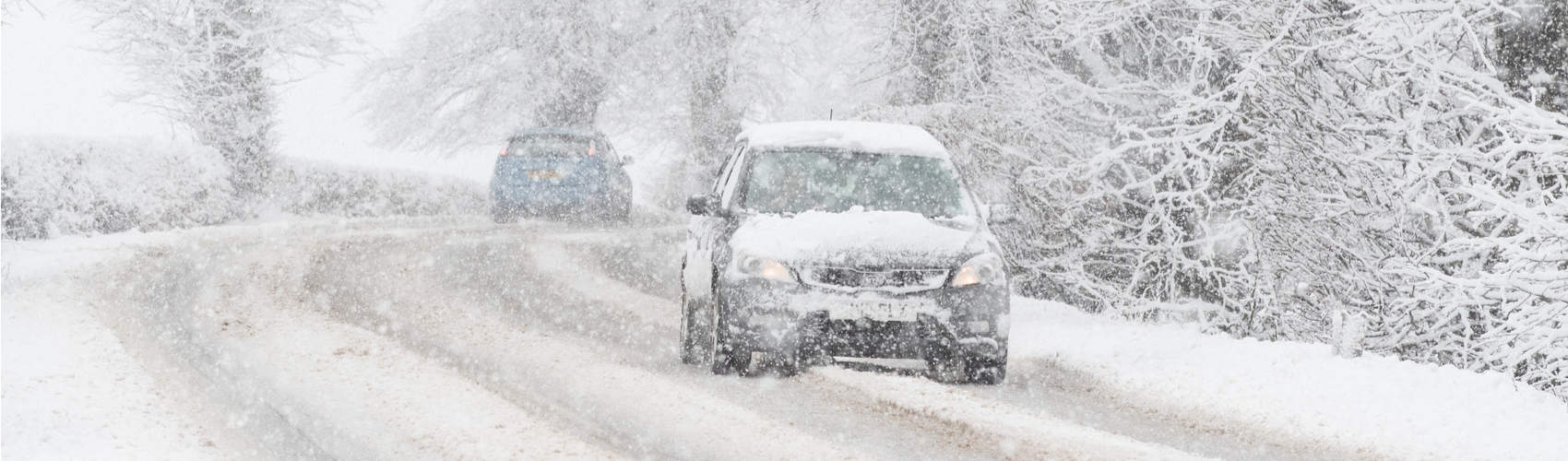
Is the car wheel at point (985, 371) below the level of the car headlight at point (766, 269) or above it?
below

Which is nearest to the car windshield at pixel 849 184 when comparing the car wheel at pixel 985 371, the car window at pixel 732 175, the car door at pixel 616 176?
the car window at pixel 732 175

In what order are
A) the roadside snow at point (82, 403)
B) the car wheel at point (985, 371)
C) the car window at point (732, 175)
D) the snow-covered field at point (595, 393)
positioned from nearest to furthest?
the roadside snow at point (82, 403)
the snow-covered field at point (595, 393)
the car wheel at point (985, 371)
the car window at point (732, 175)

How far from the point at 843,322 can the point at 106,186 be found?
13.7 m

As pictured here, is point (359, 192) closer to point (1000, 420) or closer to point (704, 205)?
point (704, 205)

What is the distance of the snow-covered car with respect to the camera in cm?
798

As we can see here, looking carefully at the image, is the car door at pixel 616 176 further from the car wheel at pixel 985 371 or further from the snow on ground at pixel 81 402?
the car wheel at pixel 985 371

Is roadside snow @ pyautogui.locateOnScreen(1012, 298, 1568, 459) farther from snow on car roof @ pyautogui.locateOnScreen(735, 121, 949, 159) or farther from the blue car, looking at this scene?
the blue car

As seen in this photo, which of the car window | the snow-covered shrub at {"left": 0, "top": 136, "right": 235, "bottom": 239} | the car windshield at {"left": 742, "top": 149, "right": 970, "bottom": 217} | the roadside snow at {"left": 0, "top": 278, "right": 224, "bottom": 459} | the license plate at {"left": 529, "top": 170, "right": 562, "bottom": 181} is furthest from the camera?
the license plate at {"left": 529, "top": 170, "right": 562, "bottom": 181}

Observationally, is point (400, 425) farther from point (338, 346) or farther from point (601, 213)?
point (601, 213)

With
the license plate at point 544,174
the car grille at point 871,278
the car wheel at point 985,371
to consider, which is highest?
the license plate at point 544,174

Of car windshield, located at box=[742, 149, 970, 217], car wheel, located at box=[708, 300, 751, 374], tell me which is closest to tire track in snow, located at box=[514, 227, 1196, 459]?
car wheel, located at box=[708, 300, 751, 374]

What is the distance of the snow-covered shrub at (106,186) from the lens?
16328 mm

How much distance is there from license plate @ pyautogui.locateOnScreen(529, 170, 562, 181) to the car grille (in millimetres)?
14159

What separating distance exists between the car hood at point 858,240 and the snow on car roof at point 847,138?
0.84 metres
